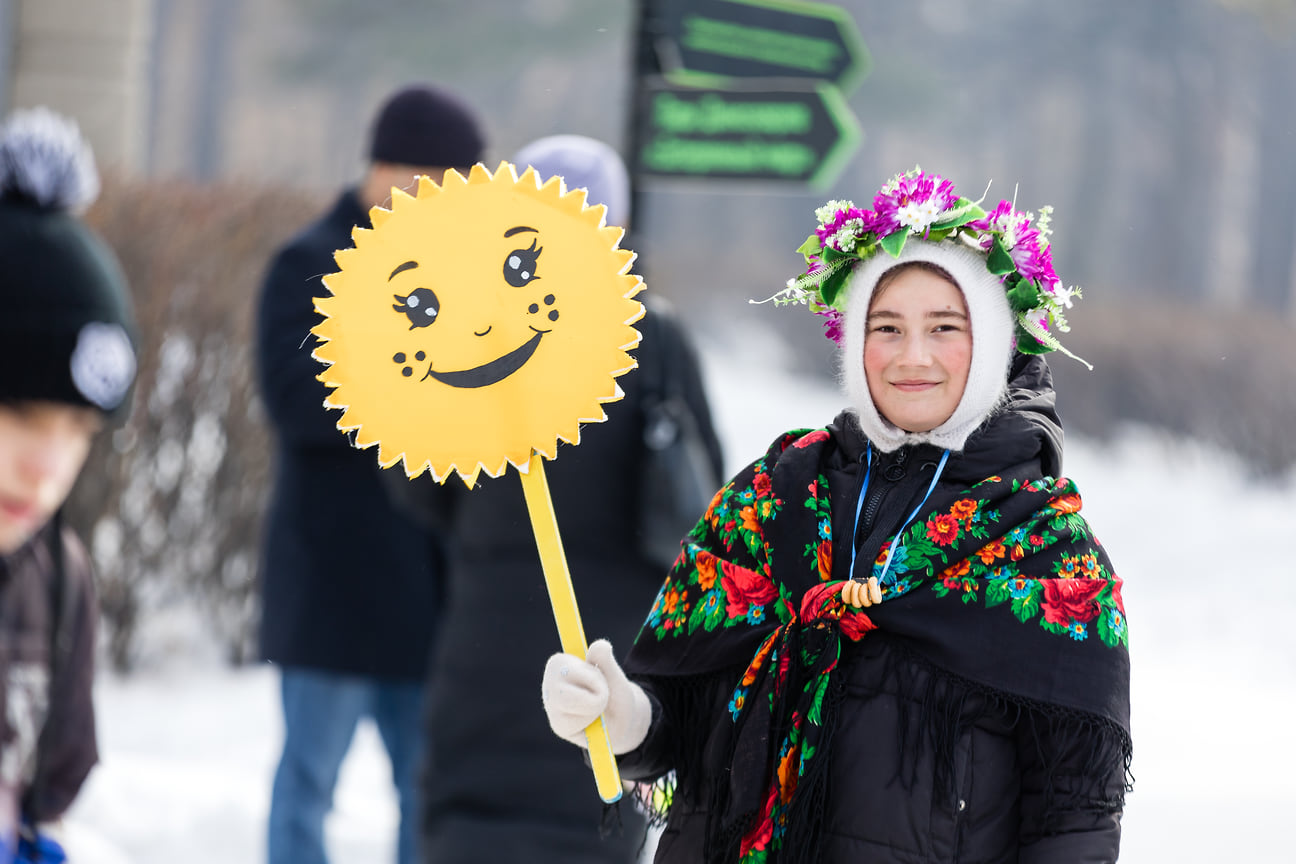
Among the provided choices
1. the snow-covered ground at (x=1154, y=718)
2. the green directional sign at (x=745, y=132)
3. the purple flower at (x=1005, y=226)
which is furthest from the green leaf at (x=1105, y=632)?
the snow-covered ground at (x=1154, y=718)

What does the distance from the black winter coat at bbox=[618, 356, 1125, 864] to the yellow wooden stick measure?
0.32ft

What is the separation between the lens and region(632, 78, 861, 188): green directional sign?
3879 millimetres

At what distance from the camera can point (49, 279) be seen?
7.30 ft

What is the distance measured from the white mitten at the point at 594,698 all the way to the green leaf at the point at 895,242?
586 millimetres

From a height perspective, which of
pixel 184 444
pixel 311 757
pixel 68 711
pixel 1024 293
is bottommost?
pixel 311 757

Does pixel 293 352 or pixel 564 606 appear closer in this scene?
pixel 564 606

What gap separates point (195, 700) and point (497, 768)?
116 inches

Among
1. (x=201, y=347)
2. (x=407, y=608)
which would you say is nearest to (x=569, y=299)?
(x=407, y=608)

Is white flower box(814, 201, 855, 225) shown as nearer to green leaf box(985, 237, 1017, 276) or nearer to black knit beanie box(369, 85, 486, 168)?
green leaf box(985, 237, 1017, 276)

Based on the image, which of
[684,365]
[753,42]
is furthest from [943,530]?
[753,42]

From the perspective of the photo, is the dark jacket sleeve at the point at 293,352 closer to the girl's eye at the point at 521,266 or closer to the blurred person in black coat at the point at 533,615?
the blurred person in black coat at the point at 533,615

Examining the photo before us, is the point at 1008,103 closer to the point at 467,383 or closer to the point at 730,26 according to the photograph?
the point at 730,26

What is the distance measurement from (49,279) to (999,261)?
4.62 ft

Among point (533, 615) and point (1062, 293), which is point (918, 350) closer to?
point (1062, 293)
